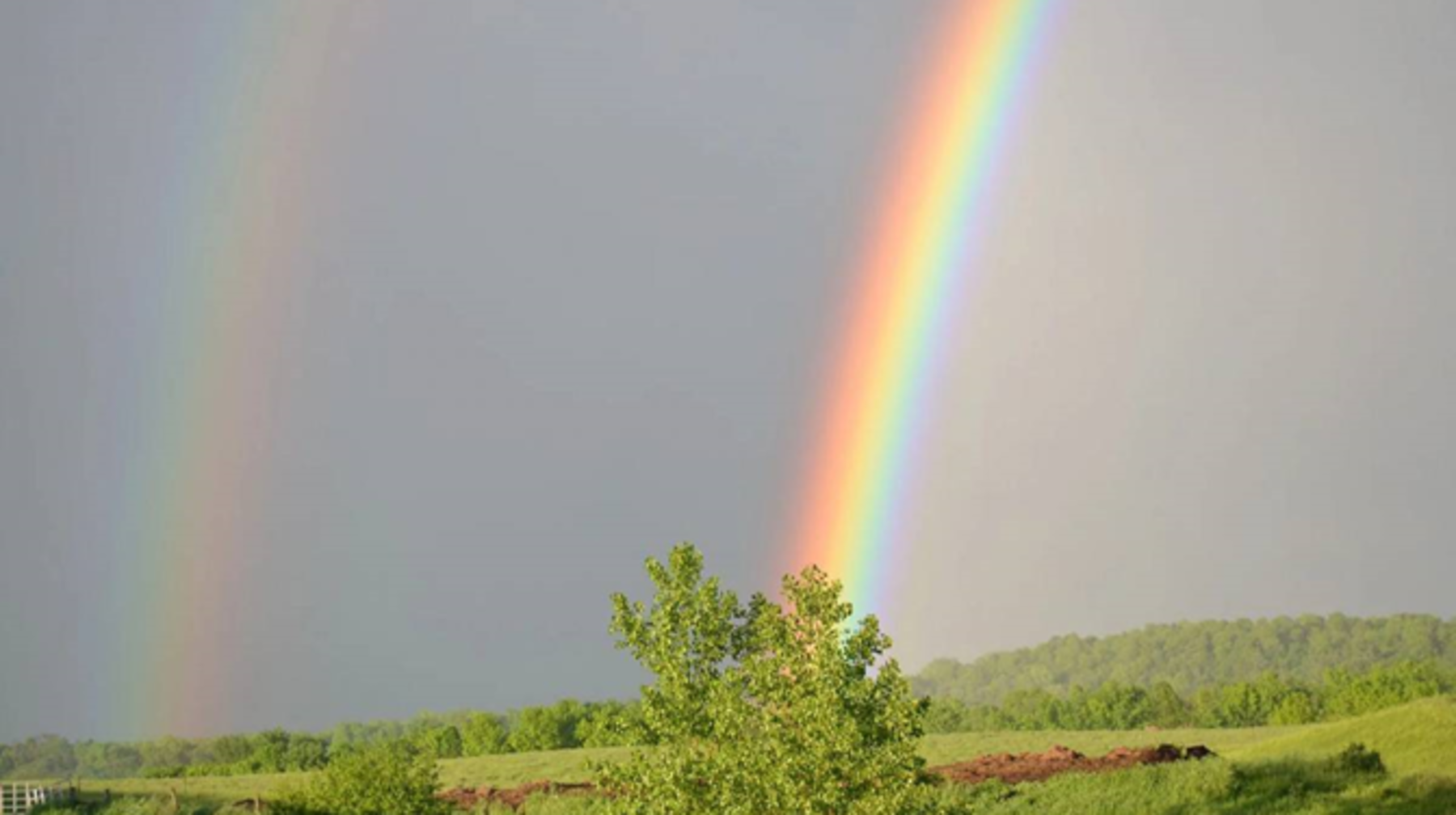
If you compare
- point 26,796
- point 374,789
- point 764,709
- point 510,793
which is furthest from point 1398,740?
point 26,796

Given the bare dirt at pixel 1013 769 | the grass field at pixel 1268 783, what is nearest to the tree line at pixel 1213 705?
the grass field at pixel 1268 783

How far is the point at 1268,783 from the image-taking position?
54.7m

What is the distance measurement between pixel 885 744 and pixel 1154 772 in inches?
Result: 1401

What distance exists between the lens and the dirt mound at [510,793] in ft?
216

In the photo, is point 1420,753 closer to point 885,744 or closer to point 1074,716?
point 885,744

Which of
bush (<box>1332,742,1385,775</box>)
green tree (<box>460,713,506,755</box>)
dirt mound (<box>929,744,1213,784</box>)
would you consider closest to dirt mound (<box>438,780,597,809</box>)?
dirt mound (<box>929,744,1213,784</box>)

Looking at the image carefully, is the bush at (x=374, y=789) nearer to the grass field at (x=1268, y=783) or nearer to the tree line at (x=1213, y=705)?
the grass field at (x=1268, y=783)

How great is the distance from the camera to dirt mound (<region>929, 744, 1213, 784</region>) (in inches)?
2406

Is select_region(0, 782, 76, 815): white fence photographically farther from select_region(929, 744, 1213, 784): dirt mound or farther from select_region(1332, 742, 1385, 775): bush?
select_region(1332, 742, 1385, 775): bush

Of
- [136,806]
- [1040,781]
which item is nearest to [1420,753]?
[1040,781]

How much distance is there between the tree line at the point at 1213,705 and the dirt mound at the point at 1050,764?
6680 cm

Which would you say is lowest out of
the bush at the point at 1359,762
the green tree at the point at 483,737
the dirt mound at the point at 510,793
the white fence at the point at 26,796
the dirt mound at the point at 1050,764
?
the bush at the point at 1359,762

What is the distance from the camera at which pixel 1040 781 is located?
198 ft

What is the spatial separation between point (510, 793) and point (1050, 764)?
24.3 meters
